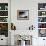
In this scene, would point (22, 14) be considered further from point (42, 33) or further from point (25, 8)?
point (42, 33)

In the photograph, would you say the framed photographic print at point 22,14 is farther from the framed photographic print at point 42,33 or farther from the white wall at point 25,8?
the framed photographic print at point 42,33

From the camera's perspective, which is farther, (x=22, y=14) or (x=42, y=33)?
(x=42, y=33)

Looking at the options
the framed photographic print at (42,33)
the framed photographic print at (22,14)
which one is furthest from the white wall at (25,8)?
the framed photographic print at (42,33)

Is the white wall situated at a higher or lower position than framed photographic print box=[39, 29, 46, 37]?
higher

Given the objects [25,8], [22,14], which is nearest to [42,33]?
[22,14]

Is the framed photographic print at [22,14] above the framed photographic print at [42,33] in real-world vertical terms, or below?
above

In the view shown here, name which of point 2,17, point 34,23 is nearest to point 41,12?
point 34,23

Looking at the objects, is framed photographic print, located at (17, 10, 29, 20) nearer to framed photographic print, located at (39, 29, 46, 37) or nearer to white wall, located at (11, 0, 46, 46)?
white wall, located at (11, 0, 46, 46)

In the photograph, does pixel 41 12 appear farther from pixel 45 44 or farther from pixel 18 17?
pixel 45 44

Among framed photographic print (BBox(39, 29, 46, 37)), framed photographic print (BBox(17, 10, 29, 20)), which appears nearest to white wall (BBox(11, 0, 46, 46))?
framed photographic print (BBox(17, 10, 29, 20))

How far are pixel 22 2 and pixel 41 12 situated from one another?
1.13 m

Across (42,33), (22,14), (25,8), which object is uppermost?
(25,8)

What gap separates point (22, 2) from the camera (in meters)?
6.39

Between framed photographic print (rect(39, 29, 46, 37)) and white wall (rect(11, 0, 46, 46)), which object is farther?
framed photographic print (rect(39, 29, 46, 37))
